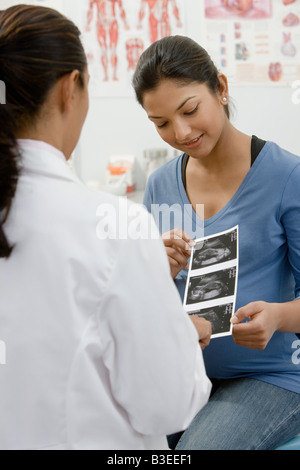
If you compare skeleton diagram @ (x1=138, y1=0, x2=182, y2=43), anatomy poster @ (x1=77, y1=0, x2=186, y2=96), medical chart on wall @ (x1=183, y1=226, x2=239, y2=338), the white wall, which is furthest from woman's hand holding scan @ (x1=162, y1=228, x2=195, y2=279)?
skeleton diagram @ (x1=138, y1=0, x2=182, y2=43)

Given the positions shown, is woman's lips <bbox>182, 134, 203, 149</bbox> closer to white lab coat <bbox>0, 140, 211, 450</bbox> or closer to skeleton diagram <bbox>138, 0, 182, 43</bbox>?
white lab coat <bbox>0, 140, 211, 450</bbox>

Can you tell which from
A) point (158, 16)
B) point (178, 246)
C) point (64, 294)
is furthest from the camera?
point (158, 16)

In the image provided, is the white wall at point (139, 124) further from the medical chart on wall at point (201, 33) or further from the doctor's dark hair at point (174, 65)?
the doctor's dark hair at point (174, 65)

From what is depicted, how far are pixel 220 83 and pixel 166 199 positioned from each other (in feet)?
1.08

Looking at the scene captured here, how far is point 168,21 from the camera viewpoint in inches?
105

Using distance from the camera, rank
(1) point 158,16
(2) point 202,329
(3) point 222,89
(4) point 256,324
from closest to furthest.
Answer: (2) point 202,329 < (4) point 256,324 < (3) point 222,89 < (1) point 158,16

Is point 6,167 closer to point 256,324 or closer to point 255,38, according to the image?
point 256,324

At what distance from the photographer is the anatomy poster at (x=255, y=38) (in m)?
2.68

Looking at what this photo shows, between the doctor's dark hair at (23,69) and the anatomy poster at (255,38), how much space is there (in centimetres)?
221

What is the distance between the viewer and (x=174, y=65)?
1.16 metres

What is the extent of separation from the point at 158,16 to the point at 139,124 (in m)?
0.57

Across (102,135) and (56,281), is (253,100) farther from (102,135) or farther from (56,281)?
(56,281)

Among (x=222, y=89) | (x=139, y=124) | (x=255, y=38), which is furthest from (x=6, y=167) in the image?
(x=255, y=38)

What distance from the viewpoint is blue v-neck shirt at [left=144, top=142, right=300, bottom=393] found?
114cm
